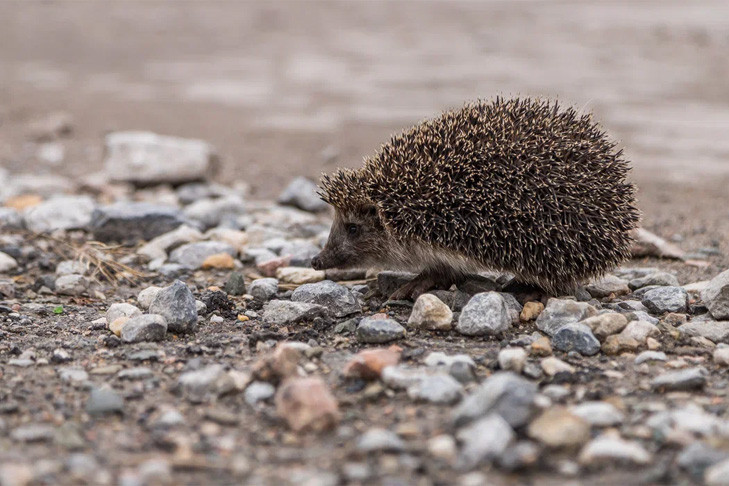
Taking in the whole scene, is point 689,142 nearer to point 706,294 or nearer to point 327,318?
point 706,294

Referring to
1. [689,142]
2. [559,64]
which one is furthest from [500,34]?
[689,142]

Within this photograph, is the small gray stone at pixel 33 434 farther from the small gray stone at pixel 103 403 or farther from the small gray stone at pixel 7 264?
the small gray stone at pixel 7 264

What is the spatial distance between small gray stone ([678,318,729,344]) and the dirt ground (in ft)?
2.59

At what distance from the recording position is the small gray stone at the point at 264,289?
6516 mm

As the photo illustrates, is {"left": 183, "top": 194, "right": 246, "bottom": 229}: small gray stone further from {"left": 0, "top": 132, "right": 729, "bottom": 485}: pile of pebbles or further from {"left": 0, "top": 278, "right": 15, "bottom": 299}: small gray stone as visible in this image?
{"left": 0, "top": 278, "right": 15, "bottom": 299}: small gray stone

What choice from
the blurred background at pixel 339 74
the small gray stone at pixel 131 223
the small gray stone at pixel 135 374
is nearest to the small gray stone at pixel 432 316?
the small gray stone at pixel 135 374

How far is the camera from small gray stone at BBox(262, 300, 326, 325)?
581 cm

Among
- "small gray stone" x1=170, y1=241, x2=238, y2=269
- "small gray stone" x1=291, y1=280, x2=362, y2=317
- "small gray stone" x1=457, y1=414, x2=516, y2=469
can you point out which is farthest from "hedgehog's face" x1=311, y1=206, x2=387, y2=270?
"small gray stone" x1=457, y1=414, x2=516, y2=469

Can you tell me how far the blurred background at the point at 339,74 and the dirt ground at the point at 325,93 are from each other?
6 centimetres

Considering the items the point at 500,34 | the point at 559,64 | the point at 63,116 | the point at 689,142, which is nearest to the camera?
the point at 689,142

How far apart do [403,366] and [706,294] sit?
239 cm

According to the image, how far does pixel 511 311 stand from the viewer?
5824 millimetres

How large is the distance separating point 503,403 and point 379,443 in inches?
24.4

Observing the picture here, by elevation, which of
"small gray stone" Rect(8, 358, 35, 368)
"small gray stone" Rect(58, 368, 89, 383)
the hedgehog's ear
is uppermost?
the hedgehog's ear
